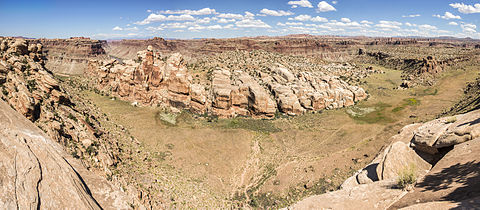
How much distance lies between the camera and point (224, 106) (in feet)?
153

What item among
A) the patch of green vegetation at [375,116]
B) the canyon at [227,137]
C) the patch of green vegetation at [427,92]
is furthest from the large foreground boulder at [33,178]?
the patch of green vegetation at [427,92]

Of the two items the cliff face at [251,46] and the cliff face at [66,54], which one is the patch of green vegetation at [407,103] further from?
the cliff face at [66,54]

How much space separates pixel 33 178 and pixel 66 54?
163257 mm

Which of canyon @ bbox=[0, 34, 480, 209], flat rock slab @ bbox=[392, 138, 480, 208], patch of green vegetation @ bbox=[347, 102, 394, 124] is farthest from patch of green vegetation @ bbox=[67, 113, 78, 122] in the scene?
patch of green vegetation @ bbox=[347, 102, 394, 124]

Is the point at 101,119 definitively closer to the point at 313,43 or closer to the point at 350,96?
the point at 350,96

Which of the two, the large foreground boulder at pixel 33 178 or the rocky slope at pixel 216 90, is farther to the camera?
the rocky slope at pixel 216 90

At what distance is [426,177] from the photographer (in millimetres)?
12570

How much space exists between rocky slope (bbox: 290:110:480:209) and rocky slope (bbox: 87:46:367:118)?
3058 cm

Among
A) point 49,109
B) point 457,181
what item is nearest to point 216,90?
point 49,109

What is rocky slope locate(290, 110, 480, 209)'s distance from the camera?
9805 millimetres

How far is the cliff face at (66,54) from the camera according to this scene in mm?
122438

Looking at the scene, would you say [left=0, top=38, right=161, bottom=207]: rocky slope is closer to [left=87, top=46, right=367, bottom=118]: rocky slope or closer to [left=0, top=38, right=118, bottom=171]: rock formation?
[left=0, top=38, right=118, bottom=171]: rock formation

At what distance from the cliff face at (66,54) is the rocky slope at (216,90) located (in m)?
91.0

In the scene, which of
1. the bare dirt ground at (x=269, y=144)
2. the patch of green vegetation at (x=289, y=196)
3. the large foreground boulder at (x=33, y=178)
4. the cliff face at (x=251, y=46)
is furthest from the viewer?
the cliff face at (x=251, y=46)
